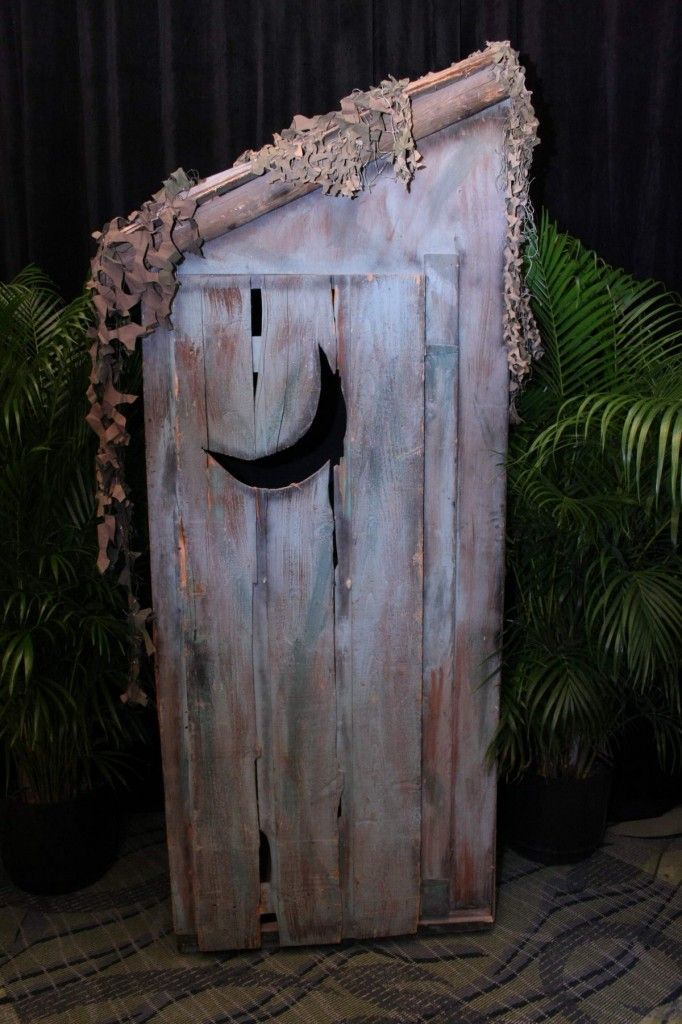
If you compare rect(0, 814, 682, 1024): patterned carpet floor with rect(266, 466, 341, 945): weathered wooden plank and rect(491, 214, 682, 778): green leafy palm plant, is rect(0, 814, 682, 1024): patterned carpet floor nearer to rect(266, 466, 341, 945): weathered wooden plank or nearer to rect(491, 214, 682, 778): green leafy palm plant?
rect(266, 466, 341, 945): weathered wooden plank

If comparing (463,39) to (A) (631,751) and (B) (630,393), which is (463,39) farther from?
(A) (631,751)

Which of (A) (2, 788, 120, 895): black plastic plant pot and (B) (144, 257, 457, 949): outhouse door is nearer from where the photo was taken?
(B) (144, 257, 457, 949): outhouse door

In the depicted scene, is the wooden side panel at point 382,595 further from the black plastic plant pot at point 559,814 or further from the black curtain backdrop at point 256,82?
the black curtain backdrop at point 256,82

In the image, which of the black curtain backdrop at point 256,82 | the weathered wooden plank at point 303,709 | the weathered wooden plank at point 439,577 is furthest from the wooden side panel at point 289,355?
the black curtain backdrop at point 256,82

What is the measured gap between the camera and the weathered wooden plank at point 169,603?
176 centimetres

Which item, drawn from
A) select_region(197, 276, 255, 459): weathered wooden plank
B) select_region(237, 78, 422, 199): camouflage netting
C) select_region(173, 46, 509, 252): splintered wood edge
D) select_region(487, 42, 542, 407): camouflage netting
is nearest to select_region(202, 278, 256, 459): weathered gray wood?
select_region(197, 276, 255, 459): weathered wooden plank

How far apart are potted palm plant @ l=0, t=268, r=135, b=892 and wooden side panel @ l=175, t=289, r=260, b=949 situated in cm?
22

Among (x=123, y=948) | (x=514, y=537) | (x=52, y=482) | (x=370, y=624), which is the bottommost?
(x=123, y=948)

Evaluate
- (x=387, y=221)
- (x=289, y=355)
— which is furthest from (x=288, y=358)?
(x=387, y=221)

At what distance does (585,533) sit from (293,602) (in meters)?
0.60

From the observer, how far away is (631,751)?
8.57 feet

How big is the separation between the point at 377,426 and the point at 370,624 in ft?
1.32

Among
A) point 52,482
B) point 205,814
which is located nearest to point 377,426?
point 52,482

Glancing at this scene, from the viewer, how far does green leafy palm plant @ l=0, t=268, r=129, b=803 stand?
1.97m
